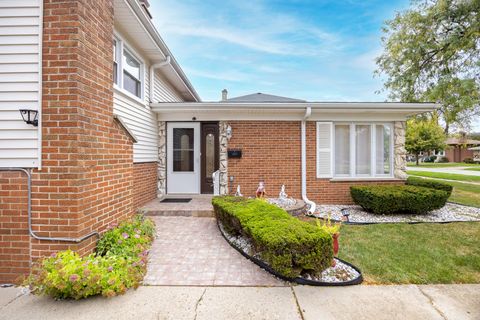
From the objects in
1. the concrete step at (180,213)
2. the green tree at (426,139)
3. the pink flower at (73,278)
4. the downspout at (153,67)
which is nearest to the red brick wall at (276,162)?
the concrete step at (180,213)

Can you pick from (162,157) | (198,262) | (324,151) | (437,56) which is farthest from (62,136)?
(437,56)

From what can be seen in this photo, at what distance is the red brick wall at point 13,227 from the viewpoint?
2.67 metres

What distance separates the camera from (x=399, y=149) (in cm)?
677

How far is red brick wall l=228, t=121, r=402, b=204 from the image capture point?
673 cm

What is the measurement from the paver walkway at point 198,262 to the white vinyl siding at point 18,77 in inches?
79.2

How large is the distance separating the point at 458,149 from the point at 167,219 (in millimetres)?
52917

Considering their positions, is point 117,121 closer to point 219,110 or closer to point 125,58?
point 125,58

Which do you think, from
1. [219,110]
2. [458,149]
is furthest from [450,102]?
[458,149]

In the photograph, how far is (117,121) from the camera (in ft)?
11.4

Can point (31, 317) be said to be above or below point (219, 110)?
below

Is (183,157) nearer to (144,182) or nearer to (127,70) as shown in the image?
(144,182)

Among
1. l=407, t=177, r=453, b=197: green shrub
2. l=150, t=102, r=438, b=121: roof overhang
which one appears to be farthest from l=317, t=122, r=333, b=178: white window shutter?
l=407, t=177, r=453, b=197: green shrub

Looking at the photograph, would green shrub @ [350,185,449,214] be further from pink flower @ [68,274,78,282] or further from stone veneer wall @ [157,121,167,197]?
pink flower @ [68,274,78,282]

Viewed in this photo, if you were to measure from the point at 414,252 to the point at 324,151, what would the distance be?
3594mm
